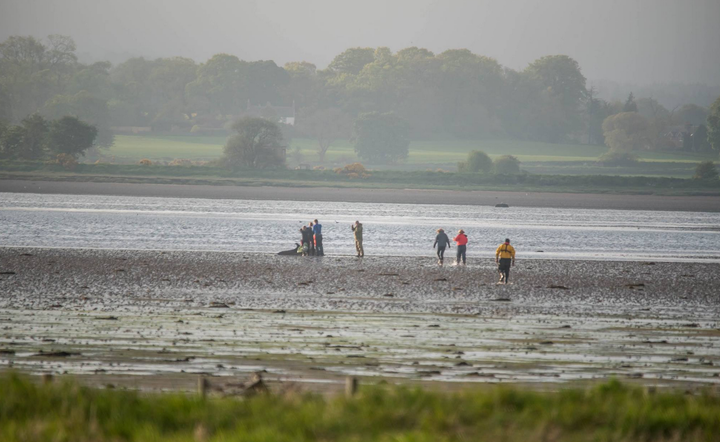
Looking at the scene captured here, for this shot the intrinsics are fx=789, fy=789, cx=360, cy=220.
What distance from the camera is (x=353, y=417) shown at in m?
9.74

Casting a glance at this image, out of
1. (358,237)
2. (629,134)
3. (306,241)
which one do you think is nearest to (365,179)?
(306,241)

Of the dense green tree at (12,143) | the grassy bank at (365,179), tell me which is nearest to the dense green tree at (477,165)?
the grassy bank at (365,179)

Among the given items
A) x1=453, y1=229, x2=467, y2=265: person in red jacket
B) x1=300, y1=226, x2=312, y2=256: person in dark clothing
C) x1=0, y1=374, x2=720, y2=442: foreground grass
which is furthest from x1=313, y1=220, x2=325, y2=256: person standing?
x1=0, y1=374, x2=720, y2=442: foreground grass

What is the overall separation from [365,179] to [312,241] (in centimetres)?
7430

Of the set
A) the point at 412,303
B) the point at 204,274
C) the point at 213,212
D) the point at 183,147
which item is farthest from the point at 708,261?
the point at 183,147

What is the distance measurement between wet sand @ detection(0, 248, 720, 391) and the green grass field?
118048 mm

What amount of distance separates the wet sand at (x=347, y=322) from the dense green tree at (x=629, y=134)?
156 meters

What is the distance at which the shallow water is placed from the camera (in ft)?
131

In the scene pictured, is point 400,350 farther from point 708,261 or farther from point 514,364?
point 708,261

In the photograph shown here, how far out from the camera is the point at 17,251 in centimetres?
3438

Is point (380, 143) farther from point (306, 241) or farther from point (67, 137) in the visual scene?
point (306, 241)

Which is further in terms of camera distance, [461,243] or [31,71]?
[31,71]

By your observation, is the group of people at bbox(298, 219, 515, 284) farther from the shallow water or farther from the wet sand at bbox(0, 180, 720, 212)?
the wet sand at bbox(0, 180, 720, 212)

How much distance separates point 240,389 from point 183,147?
153 metres
